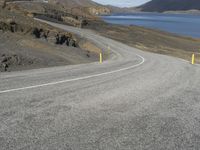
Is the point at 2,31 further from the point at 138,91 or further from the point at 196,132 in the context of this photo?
the point at 196,132

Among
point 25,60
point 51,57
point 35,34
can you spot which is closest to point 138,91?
point 25,60

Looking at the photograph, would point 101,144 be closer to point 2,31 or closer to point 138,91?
point 138,91

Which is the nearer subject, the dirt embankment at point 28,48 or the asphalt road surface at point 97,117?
the asphalt road surface at point 97,117

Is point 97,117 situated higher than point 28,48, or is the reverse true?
point 97,117

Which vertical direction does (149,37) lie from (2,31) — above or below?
below

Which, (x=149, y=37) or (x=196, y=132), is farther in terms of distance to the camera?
(x=149, y=37)

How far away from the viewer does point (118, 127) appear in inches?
275

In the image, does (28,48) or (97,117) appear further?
(28,48)

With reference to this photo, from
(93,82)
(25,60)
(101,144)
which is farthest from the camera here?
(25,60)

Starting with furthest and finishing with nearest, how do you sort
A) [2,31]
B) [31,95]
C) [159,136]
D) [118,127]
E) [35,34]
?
[35,34] → [2,31] → [31,95] → [118,127] → [159,136]

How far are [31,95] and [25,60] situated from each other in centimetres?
1126

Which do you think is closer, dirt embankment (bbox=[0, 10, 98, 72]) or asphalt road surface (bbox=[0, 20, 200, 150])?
asphalt road surface (bbox=[0, 20, 200, 150])

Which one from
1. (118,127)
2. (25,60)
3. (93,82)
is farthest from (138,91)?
(25,60)

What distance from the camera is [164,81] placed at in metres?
14.0
